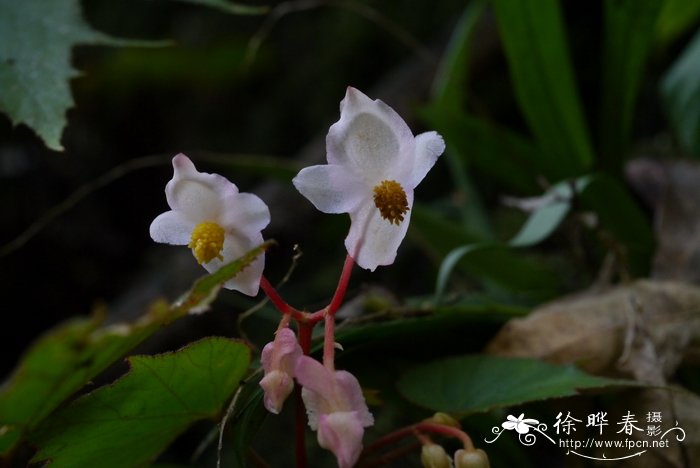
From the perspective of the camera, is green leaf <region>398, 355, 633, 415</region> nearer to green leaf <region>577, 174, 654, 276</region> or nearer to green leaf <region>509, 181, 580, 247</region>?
green leaf <region>509, 181, 580, 247</region>

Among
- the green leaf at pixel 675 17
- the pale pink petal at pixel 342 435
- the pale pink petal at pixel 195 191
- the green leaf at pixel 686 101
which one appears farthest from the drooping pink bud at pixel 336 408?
the green leaf at pixel 675 17

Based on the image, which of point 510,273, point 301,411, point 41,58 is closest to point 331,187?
point 301,411

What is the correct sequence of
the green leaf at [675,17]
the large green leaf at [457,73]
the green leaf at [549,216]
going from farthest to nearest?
the green leaf at [675,17], the large green leaf at [457,73], the green leaf at [549,216]

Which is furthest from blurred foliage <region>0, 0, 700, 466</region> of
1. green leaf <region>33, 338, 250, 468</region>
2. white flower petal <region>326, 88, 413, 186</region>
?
white flower petal <region>326, 88, 413, 186</region>

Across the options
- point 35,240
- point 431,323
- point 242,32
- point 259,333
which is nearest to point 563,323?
point 431,323

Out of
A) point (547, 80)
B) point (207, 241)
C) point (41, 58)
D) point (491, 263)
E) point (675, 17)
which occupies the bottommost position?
point (207, 241)

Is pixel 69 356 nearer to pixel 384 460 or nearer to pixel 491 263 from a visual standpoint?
pixel 384 460

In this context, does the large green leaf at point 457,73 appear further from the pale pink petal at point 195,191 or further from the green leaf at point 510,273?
the pale pink petal at point 195,191
